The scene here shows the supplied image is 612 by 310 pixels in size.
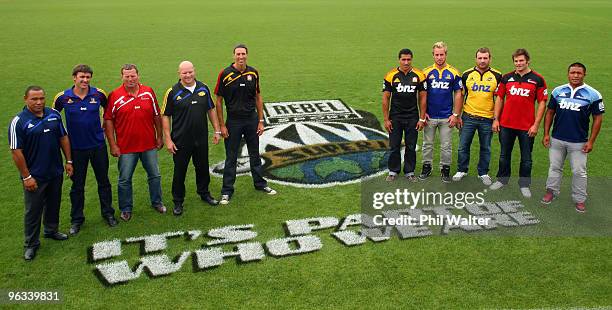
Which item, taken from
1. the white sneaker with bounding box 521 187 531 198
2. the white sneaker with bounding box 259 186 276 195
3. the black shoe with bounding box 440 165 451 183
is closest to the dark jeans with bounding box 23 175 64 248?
the white sneaker with bounding box 259 186 276 195

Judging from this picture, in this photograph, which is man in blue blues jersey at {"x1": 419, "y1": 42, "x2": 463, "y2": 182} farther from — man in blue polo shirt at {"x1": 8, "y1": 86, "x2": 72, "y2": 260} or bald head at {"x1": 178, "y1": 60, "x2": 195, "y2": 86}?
man in blue polo shirt at {"x1": 8, "y1": 86, "x2": 72, "y2": 260}

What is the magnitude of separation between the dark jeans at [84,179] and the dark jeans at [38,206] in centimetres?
33

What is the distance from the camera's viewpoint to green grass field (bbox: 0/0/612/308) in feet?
17.1

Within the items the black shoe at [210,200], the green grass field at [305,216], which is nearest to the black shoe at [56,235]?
the green grass field at [305,216]

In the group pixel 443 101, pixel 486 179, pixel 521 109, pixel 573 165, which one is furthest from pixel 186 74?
pixel 573 165

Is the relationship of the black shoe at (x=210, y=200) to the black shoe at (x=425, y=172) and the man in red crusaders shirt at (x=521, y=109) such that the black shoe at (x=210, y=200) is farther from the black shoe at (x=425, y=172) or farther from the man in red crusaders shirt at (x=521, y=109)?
the man in red crusaders shirt at (x=521, y=109)

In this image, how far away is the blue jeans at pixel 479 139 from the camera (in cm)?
762

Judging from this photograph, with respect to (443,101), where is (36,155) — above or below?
below

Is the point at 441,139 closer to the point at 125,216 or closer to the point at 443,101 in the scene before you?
the point at 443,101

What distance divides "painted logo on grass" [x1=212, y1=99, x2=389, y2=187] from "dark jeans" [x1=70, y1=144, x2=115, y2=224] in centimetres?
216

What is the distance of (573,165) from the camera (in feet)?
22.7

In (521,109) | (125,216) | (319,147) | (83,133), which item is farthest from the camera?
(319,147)

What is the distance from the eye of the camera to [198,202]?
295 inches

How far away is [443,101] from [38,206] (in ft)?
18.0
